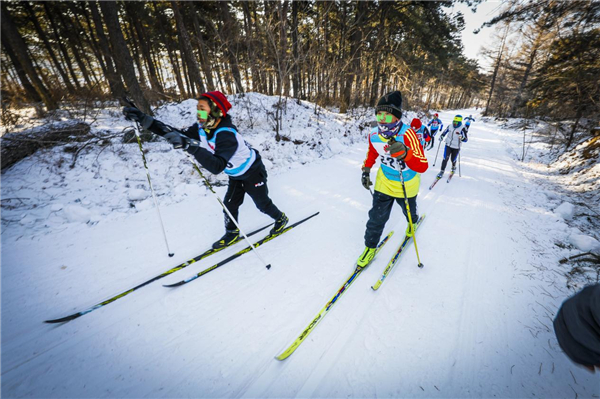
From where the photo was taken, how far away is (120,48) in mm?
6590

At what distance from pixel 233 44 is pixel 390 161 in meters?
9.98

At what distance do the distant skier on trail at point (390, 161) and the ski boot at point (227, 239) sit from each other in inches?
83.0

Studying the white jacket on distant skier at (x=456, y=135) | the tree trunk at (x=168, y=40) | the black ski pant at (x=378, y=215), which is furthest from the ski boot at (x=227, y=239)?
the tree trunk at (x=168, y=40)

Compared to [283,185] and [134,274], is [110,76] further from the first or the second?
[134,274]

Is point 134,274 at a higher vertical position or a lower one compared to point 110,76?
lower

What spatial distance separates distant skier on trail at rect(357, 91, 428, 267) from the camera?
8.26 feet

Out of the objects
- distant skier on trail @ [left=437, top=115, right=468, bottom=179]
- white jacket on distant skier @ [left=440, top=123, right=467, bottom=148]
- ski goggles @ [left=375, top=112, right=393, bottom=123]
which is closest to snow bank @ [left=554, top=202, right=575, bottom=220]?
distant skier on trail @ [left=437, top=115, right=468, bottom=179]

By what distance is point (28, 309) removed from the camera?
8.19ft

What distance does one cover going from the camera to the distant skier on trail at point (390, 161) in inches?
99.1

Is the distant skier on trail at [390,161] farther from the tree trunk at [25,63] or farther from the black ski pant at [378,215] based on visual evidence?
the tree trunk at [25,63]

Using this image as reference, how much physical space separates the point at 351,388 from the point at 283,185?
4606 mm

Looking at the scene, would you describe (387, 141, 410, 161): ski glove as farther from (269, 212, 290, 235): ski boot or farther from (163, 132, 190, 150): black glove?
(163, 132, 190, 150): black glove

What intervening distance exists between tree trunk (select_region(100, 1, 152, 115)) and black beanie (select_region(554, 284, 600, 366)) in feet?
32.0

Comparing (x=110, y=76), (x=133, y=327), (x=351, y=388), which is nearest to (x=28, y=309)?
(x=133, y=327)
